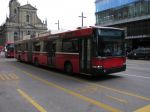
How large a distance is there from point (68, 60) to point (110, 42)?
3.29 meters

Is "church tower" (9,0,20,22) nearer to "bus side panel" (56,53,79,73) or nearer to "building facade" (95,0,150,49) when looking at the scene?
"building facade" (95,0,150,49)

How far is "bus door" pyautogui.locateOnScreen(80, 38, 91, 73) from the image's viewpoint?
13.6m

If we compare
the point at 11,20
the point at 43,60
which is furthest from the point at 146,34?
the point at 11,20

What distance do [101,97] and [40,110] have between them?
2520mm

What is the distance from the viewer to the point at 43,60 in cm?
2041

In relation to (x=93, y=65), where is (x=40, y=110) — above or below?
below

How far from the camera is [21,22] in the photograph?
10619 centimetres

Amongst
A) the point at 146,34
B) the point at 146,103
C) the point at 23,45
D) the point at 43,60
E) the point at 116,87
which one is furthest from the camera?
the point at 146,34

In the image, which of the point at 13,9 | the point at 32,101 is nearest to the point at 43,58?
the point at 32,101

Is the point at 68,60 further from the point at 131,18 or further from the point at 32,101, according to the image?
the point at 131,18

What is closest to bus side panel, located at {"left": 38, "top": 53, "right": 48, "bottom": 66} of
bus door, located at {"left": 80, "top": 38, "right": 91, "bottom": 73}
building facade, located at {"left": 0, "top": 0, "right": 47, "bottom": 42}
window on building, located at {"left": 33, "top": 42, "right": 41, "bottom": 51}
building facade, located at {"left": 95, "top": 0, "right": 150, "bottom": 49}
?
window on building, located at {"left": 33, "top": 42, "right": 41, "bottom": 51}

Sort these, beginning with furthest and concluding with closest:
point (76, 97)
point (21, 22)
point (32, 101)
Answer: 1. point (21, 22)
2. point (76, 97)
3. point (32, 101)

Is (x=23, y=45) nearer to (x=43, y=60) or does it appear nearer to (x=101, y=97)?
(x=43, y=60)

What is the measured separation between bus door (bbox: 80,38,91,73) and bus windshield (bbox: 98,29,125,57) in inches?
26.8
